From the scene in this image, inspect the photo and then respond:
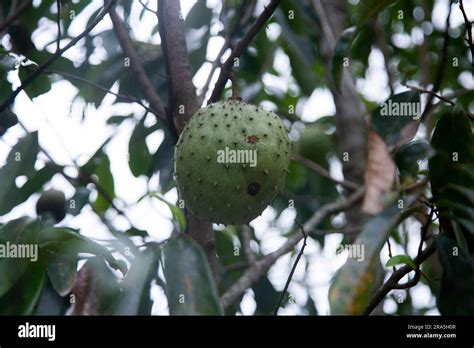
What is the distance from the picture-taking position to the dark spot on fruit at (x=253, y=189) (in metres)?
1.71

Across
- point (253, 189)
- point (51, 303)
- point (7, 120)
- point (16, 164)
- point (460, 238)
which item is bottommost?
point (51, 303)

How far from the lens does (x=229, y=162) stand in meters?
1.68

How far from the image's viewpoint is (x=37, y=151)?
2.28 meters

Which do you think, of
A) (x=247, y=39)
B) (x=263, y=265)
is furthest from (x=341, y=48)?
(x=263, y=265)

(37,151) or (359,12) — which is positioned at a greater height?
(359,12)

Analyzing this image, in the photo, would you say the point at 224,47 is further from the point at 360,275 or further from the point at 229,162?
the point at 360,275

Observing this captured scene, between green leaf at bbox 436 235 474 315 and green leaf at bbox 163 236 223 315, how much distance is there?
19.9 inches

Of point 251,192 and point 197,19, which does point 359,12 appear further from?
point 197,19

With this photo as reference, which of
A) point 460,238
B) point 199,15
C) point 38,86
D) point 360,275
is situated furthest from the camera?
point 199,15

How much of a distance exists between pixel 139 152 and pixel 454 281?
1422 mm

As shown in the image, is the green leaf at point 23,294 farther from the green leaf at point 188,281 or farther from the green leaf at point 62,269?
the green leaf at point 188,281

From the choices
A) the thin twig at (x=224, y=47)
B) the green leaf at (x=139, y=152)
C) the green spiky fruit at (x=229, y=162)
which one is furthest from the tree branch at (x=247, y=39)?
the green leaf at (x=139, y=152)
